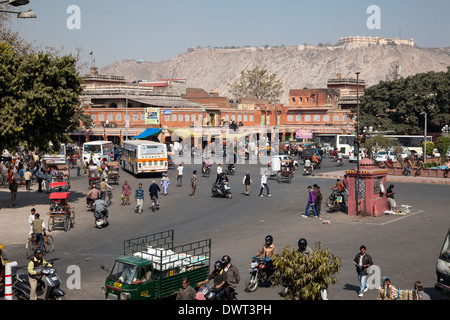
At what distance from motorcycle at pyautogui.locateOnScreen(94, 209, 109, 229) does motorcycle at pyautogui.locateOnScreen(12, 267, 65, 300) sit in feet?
27.9

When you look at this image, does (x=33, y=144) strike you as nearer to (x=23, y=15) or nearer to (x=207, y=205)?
(x=207, y=205)

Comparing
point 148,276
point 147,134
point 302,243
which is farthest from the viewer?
point 147,134

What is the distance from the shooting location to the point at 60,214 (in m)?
22.8

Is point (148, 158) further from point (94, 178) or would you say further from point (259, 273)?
point (259, 273)

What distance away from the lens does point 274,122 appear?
88.1 metres

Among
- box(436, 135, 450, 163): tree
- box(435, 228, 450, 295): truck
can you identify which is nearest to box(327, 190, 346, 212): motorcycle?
box(435, 228, 450, 295): truck

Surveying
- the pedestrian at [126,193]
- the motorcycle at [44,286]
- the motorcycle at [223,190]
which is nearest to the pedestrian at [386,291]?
the motorcycle at [44,286]

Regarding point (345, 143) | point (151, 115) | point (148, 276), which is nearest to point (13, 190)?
point (148, 276)

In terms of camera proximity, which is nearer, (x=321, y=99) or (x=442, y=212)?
(x=442, y=212)

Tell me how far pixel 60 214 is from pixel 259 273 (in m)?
11.4

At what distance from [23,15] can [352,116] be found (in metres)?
65.0

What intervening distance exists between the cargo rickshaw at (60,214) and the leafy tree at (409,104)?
50370 mm
